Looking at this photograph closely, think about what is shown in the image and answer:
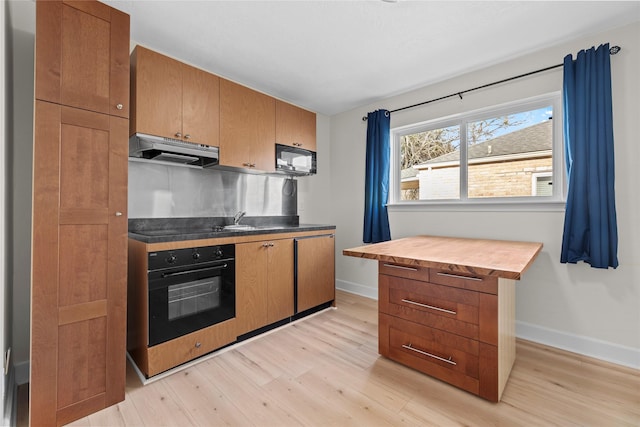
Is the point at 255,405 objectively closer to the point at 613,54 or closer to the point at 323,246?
the point at 323,246

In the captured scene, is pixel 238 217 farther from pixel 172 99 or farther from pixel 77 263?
pixel 77 263

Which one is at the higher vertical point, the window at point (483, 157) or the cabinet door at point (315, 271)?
the window at point (483, 157)

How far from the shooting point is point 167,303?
6.22 feet

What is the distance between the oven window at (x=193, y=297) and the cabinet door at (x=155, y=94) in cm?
112

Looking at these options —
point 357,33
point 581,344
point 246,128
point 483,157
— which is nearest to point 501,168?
point 483,157

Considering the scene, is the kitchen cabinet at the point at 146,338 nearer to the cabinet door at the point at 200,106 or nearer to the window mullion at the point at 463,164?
the cabinet door at the point at 200,106

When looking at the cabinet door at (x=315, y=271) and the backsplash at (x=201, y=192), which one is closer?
the backsplash at (x=201, y=192)

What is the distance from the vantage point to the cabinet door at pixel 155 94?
2.02 m

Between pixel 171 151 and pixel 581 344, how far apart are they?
11.5 feet

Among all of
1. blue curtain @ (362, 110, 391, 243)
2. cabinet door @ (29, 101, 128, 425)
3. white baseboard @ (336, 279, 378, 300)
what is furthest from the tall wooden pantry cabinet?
white baseboard @ (336, 279, 378, 300)

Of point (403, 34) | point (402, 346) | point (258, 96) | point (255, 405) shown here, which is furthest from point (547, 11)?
point (255, 405)

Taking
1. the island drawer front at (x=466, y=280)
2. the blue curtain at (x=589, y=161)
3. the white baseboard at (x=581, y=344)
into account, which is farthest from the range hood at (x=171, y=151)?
the white baseboard at (x=581, y=344)

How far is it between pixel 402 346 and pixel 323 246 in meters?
1.30

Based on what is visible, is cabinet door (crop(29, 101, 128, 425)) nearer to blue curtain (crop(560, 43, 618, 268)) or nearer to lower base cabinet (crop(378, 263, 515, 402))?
lower base cabinet (crop(378, 263, 515, 402))
